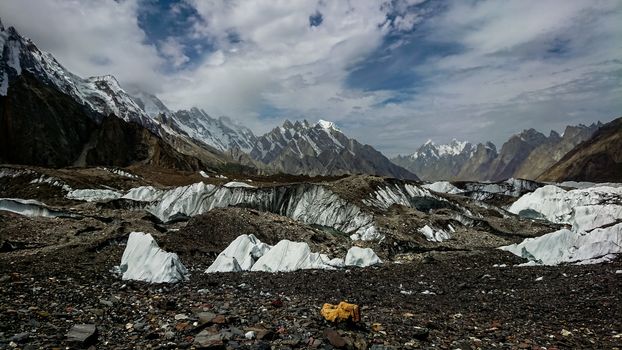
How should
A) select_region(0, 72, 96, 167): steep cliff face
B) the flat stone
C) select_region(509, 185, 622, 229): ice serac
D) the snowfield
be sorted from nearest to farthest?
1. the flat stone
2. the snowfield
3. select_region(509, 185, 622, 229): ice serac
4. select_region(0, 72, 96, 167): steep cliff face

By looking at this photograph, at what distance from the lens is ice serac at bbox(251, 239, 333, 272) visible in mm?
27531

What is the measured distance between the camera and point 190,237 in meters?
36.3

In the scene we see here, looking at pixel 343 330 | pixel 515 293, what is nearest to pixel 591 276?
pixel 515 293

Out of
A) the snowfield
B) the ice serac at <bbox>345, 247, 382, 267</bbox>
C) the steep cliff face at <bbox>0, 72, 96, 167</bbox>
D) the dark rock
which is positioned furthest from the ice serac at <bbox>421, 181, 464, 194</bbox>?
the dark rock

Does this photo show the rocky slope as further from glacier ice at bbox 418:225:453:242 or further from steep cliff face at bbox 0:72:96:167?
steep cliff face at bbox 0:72:96:167

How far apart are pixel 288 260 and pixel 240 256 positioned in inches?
135

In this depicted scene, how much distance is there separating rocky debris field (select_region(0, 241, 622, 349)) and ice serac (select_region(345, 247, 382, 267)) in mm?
3998

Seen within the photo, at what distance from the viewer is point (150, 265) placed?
71.0ft

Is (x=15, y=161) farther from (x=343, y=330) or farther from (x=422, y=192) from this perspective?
(x=343, y=330)

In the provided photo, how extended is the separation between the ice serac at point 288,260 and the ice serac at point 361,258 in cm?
302

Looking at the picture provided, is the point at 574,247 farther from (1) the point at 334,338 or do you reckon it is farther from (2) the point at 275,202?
(2) the point at 275,202

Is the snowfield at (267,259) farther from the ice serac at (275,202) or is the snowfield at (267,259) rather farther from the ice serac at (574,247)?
the ice serac at (275,202)

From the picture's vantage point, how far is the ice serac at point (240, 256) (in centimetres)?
2653

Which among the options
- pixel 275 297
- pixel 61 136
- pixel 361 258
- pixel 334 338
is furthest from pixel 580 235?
pixel 61 136
